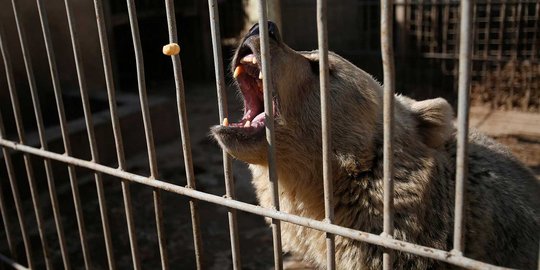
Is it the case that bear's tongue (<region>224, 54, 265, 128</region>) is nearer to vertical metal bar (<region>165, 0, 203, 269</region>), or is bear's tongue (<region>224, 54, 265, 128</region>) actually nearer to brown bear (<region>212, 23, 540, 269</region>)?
brown bear (<region>212, 23, 540, 269</region>)

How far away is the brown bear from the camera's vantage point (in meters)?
2.29

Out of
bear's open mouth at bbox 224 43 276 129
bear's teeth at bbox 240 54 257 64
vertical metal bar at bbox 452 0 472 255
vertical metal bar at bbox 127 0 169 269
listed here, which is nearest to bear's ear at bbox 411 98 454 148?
bear's open mouth at bbox 224 43 276 129

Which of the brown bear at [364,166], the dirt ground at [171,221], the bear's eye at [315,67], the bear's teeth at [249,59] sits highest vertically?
the bear's teeth at [249,59]

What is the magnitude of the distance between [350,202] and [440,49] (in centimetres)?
778

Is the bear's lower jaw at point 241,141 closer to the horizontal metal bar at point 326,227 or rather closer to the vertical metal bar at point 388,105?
the horizontal metal bar at point 326,227

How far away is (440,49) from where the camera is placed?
938cm

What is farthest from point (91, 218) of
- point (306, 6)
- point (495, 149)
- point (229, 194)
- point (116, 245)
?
point (306, 6)

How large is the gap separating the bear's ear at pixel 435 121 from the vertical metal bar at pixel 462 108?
1.05 meters

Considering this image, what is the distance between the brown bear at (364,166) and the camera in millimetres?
2289

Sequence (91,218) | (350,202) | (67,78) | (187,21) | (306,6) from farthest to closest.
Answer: (187,21)
(306,6)
(67,78)
(91,218)
(350,202)

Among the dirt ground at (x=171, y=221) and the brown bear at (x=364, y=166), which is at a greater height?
the brown bear at (x=364, y=166)

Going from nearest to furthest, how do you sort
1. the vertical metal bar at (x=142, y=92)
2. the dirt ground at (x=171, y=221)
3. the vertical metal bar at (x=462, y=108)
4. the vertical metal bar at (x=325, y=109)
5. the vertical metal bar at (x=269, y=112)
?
1. the vertical metal bar at (x=462, y=108)
2. the vertical metal bar at (x=325, y=109)
3. the vertical metal bar at (x=269, y=112)
4. the vertical metal bar at (x=142, y=92)
5. the dirt ground at (x=171, y=221)

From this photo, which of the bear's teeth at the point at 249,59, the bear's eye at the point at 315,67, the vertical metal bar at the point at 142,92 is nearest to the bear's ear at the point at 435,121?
the bear's eye at the point at 315,67

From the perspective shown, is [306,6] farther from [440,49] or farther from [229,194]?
[229,194]
